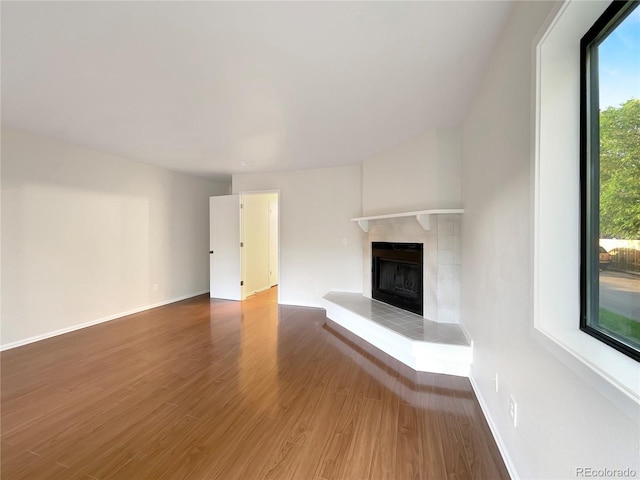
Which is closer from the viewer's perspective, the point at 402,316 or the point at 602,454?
the point at 602,454

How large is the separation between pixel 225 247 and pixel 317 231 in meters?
1.97

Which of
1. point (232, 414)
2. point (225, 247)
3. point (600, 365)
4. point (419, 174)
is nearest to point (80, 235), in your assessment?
point (225, 247)

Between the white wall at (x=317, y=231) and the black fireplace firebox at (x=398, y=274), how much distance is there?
532mm

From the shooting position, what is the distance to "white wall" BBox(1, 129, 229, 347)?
9.51 feet

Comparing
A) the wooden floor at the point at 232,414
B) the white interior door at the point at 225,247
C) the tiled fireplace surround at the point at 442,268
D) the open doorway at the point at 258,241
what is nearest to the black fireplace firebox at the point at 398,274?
the tiled fireplace surround at the point at 442,268

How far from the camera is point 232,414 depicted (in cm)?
181

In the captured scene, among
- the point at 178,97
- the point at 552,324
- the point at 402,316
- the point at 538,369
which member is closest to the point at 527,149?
the point at 552,324

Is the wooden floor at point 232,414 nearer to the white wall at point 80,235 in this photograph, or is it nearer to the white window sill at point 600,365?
the white wall at point 80,235

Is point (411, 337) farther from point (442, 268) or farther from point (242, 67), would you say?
point (242, 67)

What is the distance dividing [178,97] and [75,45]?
26.7 inches

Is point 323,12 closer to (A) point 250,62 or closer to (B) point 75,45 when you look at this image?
(A) point 250,62

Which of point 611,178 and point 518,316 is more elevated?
point 611,178

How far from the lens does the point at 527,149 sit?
1.20 metres

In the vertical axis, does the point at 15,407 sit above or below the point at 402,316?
below
